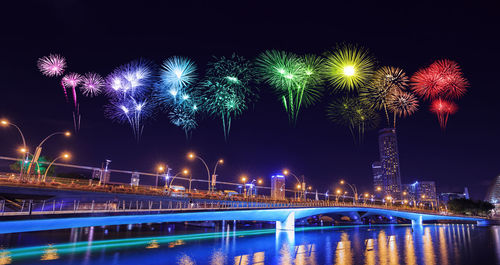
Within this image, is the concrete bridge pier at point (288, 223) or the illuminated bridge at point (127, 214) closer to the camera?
the illuminated bridge at point (127, 214)

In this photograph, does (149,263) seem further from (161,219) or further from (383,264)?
(383,264)

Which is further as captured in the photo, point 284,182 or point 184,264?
point 284,182

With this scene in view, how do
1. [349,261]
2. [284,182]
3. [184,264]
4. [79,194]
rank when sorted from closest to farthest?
[184,264] < [349,261] < [79,194] < [284,182]

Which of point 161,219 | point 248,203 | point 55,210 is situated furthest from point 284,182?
point 55,210

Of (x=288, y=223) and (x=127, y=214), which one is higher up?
(x=127, y=214)

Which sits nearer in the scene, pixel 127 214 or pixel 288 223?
pixel 127 214

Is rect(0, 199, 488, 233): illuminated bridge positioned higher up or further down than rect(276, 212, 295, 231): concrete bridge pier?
higher up

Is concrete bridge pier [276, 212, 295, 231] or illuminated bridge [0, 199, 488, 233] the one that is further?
concrete bridge pier [276, 212, 295, 231]

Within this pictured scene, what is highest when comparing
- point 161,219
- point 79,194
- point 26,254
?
point 79,194

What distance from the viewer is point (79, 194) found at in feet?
149

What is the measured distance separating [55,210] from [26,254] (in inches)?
177

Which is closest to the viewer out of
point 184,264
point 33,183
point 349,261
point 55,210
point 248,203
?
point 184,264

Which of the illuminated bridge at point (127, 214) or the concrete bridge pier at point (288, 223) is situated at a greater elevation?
the illuminated bridge at point (127, 214)

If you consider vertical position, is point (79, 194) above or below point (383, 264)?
above
